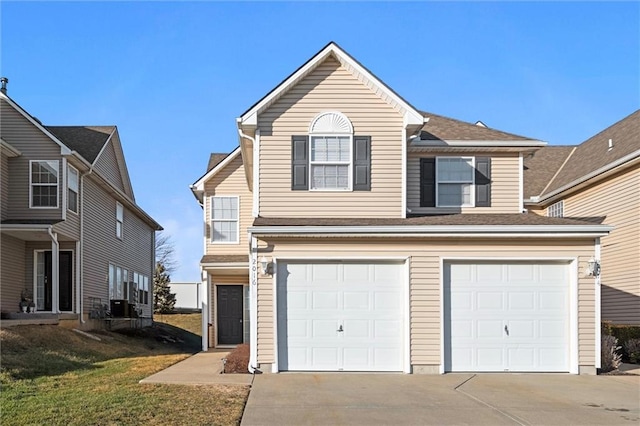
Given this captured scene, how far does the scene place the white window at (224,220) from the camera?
2108 cm

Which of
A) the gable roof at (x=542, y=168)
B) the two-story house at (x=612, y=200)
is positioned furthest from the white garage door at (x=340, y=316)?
the gable roof at (x=542, y=168)

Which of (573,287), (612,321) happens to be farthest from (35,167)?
(612,321)

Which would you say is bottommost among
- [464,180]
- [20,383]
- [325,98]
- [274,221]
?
[20,383]

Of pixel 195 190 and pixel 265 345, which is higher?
pixel 195 190

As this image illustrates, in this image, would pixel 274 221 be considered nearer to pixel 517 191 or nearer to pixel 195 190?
pixel 517 191

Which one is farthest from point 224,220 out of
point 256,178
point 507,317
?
point 507,317

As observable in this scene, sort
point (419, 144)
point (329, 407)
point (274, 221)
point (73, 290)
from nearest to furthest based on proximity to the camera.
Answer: point (329, 407) → point (274, 221) → point (419, 144) → point (73, 290)

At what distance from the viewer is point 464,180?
52.8 feet

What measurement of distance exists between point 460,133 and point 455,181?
1.39 m

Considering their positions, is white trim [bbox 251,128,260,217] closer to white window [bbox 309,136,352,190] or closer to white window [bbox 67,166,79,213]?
white window [bbox 309,136,352,190]

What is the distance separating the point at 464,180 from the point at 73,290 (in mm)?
13734

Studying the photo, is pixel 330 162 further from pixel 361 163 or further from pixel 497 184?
pixel 497 184

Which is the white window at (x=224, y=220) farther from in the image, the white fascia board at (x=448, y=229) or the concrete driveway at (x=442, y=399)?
the concrete driveway at (x=442, y=399)

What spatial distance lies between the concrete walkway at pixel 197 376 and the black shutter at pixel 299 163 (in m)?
4.52
